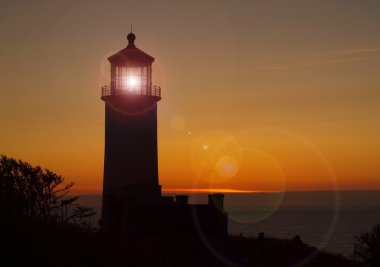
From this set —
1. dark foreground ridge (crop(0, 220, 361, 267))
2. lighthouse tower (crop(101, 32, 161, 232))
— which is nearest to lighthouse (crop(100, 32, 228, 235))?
lighthouse tower (crop(101, 32, 161, 232))

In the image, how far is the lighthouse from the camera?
25.2 meters

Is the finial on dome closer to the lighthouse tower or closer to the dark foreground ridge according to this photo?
the lighthouse tower

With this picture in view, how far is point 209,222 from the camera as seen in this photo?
25.1 meters

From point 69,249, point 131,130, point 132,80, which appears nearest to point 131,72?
point 132,80

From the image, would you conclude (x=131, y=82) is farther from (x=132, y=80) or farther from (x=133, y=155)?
Answer: (x=133, y=155)

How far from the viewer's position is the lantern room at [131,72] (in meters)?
30.0

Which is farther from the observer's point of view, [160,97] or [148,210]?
[160,97]

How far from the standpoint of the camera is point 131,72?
99.9 ft

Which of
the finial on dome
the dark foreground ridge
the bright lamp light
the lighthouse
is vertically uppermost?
the finial on dome

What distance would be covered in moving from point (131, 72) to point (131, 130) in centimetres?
341

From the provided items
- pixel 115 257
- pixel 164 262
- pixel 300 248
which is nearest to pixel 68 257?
pixel 115 257

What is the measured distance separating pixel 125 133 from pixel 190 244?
24.9 feet

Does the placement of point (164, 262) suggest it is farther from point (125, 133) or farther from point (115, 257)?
point (125, 133)

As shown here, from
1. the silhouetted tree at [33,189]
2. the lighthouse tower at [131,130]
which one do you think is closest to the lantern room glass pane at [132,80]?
the lighthouse tower at [131,130]
